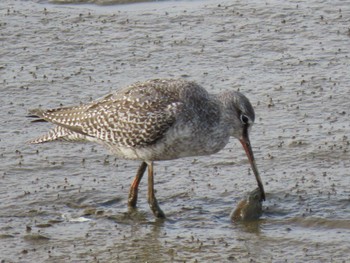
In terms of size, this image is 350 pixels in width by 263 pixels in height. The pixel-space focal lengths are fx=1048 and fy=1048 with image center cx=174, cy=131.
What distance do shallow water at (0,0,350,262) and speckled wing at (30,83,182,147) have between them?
2.33ft

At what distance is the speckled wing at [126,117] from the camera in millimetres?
9961

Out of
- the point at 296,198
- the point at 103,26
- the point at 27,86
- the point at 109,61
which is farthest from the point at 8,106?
the point at 296,198

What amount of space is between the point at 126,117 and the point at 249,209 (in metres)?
1.49

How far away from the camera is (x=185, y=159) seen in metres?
11.4

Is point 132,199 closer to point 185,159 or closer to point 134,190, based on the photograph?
point 134,190

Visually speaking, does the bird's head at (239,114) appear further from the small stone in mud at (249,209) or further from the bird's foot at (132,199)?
the bird's foot at (132,199)

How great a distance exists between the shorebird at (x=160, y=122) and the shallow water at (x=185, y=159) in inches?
18.8

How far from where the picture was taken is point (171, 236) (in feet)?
31.9

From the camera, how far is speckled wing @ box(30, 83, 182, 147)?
32.7 ft

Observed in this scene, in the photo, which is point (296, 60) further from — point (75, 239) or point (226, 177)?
point (75, 239)

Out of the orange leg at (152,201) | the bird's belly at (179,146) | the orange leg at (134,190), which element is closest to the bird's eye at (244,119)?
the bird's belly at (179,146)

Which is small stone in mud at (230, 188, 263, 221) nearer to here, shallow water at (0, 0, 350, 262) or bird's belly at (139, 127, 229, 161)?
shallow water at (0, 0, 350, 262)

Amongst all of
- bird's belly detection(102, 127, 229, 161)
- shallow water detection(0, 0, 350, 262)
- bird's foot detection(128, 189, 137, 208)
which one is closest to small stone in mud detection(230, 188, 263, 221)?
shallow water detection(0, 0, 350, 262)

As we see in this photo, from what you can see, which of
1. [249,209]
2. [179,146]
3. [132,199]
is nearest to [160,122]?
[179,146]
